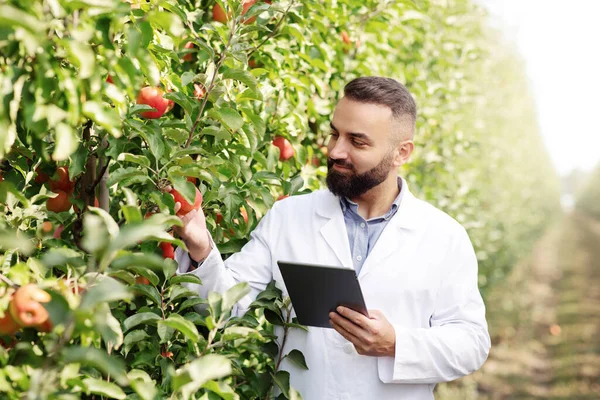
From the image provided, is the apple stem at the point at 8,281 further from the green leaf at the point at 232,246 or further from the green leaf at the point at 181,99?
the green leaf at the point at 232,246

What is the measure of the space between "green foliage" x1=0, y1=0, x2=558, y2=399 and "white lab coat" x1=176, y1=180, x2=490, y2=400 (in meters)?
0.08

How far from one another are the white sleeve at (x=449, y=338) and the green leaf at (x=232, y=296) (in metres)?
0.51

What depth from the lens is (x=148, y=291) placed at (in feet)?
5.01

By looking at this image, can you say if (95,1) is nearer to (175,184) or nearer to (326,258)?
(175,184)

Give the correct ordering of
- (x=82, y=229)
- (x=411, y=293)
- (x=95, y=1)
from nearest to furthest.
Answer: (x=95, y=1)
(x=82, y=229)
(x=411, y=293)

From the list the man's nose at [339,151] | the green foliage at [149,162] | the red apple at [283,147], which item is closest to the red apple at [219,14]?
the green foliage at [149,162]

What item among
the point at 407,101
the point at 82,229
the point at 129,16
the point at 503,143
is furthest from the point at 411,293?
the point at 503,143

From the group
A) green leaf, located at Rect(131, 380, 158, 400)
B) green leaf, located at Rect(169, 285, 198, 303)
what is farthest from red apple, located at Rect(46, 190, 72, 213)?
green leaf, located at Rect(131, 380, 158, 400)

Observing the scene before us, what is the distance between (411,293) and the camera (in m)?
1.87

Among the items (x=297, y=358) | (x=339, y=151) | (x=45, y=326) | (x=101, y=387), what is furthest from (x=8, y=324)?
(x=339, y=151)

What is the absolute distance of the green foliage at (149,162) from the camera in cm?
105

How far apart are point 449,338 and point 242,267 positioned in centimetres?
60

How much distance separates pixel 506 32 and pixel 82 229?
10.8 metres

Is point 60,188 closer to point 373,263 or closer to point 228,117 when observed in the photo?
point 228,117
